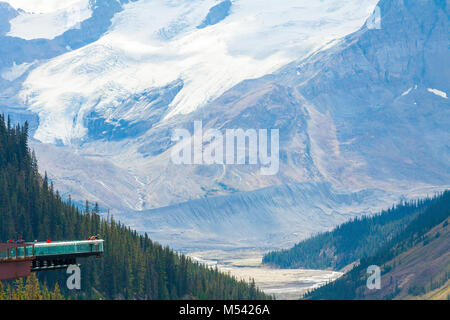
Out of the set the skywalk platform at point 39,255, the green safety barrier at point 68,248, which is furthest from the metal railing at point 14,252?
the green safety barrier at point 68,248

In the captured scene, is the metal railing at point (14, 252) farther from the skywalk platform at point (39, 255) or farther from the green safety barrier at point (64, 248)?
the green safety barrier at point (64, 248)

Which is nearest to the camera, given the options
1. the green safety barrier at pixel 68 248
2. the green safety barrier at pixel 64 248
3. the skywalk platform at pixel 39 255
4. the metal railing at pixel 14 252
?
the metal railing at pixel 14 252

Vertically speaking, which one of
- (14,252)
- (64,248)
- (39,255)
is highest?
(14,252)

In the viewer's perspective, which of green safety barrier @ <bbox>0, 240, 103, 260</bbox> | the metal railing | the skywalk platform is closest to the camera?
the metal railing

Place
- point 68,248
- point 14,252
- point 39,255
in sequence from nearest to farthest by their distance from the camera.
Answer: point 14,252 < point 39,255 < point 68,248

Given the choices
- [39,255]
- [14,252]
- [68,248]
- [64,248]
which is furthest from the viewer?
[64,248]

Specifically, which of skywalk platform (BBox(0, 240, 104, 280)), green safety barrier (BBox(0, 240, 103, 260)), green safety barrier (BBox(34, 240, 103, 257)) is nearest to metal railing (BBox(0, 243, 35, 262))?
skywalk platform (BBox(0, 240, 104, 280))

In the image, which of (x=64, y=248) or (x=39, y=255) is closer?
(x=39, y=255)

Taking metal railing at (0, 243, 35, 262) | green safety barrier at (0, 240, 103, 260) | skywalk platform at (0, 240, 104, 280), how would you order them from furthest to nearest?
green safety barrier at (0, 240, 103, 260)
skywalk platform at (0, 240, 104, 280)
metal railing at (0, 243, 35, 262)

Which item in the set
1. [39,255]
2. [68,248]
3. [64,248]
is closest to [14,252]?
[39,255]

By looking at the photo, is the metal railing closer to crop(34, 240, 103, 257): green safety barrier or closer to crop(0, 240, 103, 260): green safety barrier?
crop(0, 240, 103, 260): green safety barrier

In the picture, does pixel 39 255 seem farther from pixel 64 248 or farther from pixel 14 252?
pixel 64 248
